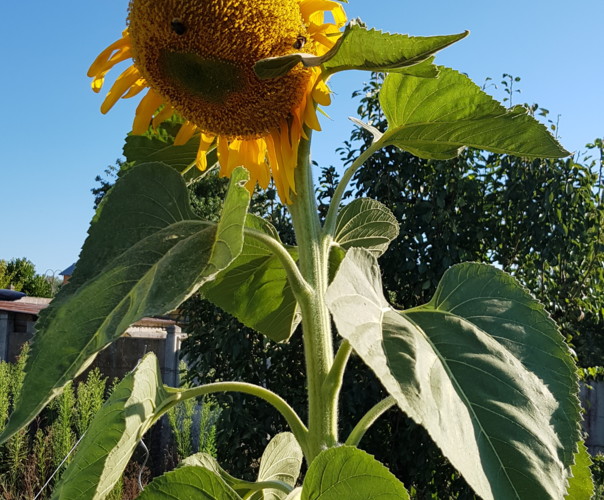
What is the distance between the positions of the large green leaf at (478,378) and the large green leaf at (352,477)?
63mm

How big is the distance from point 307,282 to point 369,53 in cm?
20

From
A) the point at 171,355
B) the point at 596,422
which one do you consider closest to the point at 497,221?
the point at 596,422

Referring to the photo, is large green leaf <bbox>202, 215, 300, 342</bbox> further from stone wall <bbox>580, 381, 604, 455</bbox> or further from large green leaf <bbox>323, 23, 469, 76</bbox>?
stone wall <bbox>580, 381, 604, 455</bbox>

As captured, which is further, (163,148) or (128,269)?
(163,148)

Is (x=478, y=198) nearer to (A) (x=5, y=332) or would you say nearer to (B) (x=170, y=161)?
(B) (x=170, y=161)

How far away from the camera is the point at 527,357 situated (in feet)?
1.66

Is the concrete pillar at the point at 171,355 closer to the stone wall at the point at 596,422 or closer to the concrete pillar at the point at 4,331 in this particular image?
the concrete pillar at the point at 4,331

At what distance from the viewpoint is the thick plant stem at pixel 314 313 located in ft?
1.83

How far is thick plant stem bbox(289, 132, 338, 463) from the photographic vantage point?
56 cm

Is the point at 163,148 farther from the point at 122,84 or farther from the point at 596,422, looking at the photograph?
the point at 596,422

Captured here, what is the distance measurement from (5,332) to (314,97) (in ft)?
26.2

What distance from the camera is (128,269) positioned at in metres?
0.51

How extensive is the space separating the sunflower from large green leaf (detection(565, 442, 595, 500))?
1.08 feet

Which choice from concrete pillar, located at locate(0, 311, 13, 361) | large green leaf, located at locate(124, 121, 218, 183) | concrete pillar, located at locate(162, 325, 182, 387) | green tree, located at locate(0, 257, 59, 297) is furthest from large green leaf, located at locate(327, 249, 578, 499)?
green tree, located at locate(0, 257, 59, 297)
